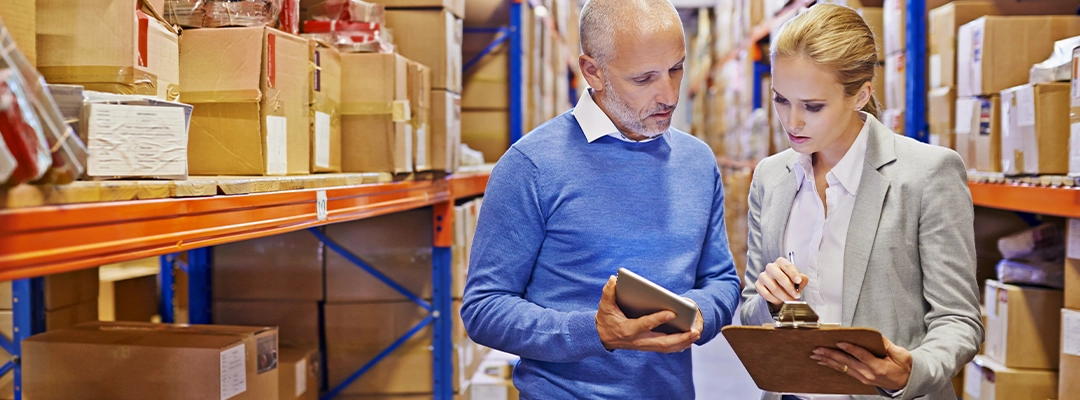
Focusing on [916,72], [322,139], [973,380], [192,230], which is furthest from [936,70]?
[192,230]

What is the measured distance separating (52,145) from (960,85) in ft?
11.3

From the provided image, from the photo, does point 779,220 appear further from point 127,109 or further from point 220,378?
→ point 220,378

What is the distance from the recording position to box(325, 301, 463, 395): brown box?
12.4 ft

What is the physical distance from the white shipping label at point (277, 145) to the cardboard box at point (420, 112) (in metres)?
0.83

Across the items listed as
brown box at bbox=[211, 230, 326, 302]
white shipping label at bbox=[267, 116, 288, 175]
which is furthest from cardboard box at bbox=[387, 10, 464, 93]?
white shipping label at bbox=[267, 116, 288, 175]

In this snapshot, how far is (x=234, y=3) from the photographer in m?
2.37

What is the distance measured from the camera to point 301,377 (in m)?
3.16

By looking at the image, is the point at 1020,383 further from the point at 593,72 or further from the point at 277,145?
the point at 277,145

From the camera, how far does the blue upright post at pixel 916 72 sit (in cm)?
406

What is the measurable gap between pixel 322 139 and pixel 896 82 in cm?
302

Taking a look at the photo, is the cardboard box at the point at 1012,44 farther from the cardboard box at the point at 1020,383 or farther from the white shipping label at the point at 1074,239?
the cardboard box at the point at 1020,383

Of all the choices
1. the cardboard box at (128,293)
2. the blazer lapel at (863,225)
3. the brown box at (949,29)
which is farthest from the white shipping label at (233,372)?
the brown box at (949,29)

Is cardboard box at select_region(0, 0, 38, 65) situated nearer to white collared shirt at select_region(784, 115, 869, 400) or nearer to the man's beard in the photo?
the man's beard

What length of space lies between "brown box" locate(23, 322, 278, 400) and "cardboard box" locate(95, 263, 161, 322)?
2.14 m
